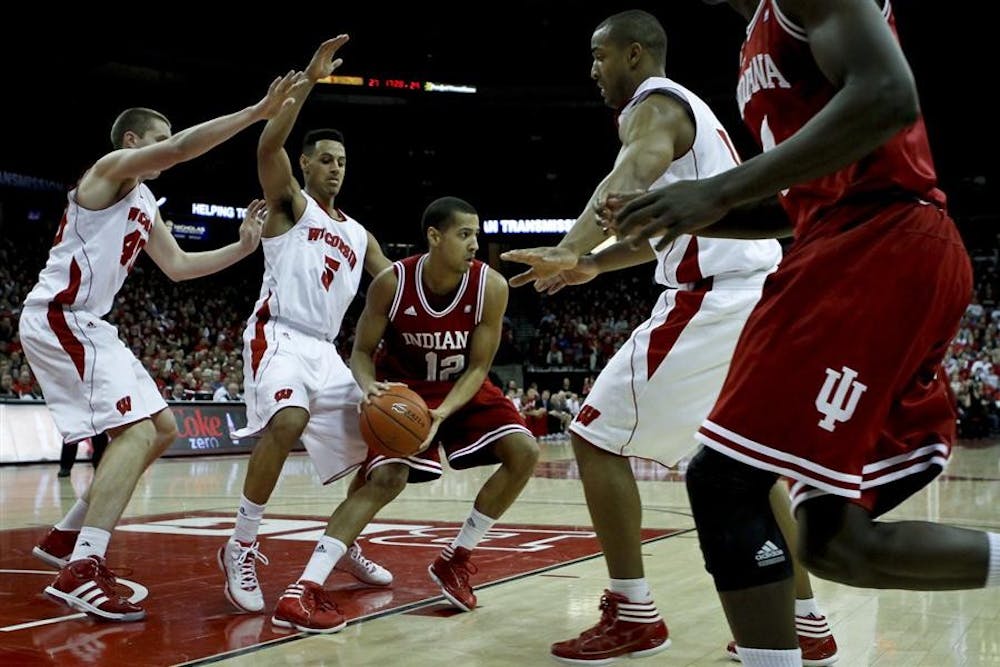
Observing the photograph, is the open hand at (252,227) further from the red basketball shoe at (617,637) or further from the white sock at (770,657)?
the white sock at (770,657)

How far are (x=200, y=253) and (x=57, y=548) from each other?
1604 mm

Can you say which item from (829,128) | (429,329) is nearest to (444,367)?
(429,329)

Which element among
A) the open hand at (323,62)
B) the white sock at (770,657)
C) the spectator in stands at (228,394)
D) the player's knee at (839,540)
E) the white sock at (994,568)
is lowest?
the spectator in stands at (228,394)

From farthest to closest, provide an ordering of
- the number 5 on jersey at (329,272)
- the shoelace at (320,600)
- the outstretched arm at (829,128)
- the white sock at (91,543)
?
the number 5 on jersey at (329,272), the white sock at (91,543), the shoelace at (320,600), the outstretched arm at (829,128)

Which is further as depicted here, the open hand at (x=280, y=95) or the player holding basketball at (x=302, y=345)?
the player holding basketball at (x=302, y=345)

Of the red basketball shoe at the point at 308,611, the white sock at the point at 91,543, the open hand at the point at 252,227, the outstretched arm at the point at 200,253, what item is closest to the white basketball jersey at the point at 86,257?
the outstretched arm at the point at 200,253

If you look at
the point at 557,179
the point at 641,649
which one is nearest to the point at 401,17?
the point at 557,179

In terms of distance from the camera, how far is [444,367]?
4785 millimetres

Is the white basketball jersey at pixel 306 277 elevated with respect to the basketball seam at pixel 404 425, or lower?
elevated

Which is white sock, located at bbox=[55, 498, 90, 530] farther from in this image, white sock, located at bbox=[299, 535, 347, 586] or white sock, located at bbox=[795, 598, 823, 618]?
white sock, located at bbox=[795, 598, 823, 618]

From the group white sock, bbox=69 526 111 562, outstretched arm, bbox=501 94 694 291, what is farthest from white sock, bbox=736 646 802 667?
white sock, bbox=69 526 111 562

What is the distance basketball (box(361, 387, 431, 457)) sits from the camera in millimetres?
4234

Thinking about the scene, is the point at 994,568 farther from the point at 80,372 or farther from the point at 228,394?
the point at 228,394

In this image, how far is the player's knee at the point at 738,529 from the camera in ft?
6.86
